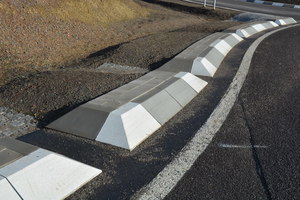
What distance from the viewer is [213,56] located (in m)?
6.99

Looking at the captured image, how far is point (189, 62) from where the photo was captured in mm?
6320

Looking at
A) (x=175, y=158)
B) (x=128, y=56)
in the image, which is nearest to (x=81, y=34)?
(x=128, y=56)

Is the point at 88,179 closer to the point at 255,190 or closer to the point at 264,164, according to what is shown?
the point at 255,190

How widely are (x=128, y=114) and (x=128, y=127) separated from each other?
0.24m

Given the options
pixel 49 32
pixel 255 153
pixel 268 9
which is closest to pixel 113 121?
pixel 255 153

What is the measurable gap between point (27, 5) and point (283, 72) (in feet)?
30.1

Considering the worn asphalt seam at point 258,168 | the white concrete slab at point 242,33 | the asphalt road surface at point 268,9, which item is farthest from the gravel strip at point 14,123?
the asphalt road surface at point 268,9

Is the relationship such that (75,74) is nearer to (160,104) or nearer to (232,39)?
(160,104)

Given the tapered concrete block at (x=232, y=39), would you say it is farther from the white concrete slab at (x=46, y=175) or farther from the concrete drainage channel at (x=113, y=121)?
the white concrete slab at (x=46, y=175)

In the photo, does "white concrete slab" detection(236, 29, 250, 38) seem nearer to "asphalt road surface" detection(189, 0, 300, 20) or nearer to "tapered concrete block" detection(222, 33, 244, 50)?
"tapered concrete block" detection(222, 33, 244, 50)

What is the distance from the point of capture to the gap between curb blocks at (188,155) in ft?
9.01

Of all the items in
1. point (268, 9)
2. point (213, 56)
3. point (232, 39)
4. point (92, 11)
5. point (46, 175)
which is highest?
point (268, 9)

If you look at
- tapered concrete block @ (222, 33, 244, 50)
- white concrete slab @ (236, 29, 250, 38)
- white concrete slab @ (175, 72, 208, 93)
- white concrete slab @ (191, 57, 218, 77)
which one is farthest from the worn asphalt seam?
white concrete slab @ (236, 29, 250, 38)

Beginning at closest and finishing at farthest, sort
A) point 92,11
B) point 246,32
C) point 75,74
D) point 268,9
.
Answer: point 75,74 < point 246,32 < point 92,11 < point 268,9
